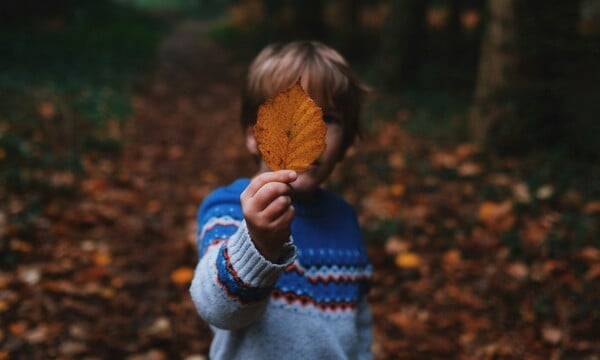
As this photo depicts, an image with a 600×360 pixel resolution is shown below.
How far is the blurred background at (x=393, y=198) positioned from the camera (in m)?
2.65

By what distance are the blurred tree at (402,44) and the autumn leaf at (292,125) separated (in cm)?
782

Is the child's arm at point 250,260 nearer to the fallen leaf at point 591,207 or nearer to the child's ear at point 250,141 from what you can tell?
the child's ear at point 250,141

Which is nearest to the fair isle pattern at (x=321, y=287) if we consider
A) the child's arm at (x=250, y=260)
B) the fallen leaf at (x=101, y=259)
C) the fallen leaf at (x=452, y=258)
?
the child's arm at (x=250, y=260)

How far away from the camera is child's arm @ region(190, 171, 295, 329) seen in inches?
33.6

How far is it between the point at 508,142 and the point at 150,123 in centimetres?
483

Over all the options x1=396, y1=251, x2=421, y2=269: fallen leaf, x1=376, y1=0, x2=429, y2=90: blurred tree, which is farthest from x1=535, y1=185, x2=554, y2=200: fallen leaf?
x1=376, y1=0, x2=429, y2=90: blurred tree

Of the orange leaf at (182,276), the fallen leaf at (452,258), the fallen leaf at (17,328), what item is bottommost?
the orange leaf at (182,276)

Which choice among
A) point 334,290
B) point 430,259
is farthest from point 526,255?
point 334,290

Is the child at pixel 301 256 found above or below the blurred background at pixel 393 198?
above

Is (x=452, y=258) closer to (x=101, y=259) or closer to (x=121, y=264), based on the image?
(x=121, y=264)

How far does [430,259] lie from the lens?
3309mm

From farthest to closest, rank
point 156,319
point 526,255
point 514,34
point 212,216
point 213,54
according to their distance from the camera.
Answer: point 213,54 < point 514,34 < point 526,255 < point 156,319 < point 212,216

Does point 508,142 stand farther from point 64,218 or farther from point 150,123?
point 150,123

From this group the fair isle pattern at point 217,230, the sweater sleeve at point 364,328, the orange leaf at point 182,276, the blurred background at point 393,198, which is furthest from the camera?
the orange leaf at point 182,276
